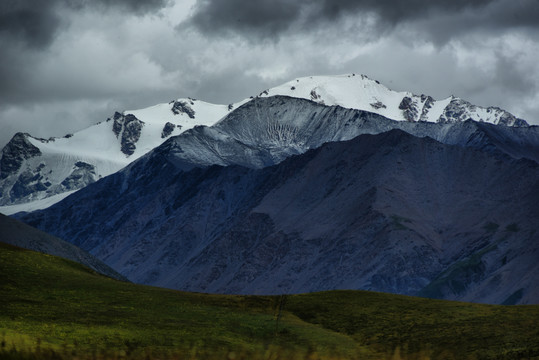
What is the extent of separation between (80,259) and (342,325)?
92320 millimetres

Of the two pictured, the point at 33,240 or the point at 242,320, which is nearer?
the point at 242,320

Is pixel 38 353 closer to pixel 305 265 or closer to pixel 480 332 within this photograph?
pixel 480 332

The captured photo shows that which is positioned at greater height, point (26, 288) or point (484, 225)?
point (484, 225)

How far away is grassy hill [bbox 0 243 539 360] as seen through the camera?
1704 inches

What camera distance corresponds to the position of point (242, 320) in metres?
55.0

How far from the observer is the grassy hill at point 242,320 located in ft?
142

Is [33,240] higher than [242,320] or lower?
higher

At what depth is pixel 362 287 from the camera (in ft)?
566

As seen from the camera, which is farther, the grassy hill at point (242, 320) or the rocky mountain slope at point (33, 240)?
the rocky mountain slope at point (33, 240)

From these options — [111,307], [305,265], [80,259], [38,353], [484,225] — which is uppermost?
[484,225]

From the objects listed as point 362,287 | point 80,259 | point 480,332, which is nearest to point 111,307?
point 480,332

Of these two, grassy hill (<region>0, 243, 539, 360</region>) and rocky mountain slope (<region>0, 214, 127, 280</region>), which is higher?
rocky mountain slope (<region>0, 214, 127, 280</region>)

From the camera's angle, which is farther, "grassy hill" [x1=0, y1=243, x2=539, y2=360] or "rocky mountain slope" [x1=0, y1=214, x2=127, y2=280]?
"rocky mountain slope" [x1=0, y1=214, x2=127, y2=280]

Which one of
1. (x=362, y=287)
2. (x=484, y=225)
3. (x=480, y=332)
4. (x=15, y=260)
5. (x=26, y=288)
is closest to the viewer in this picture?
(x=480, y=332)
